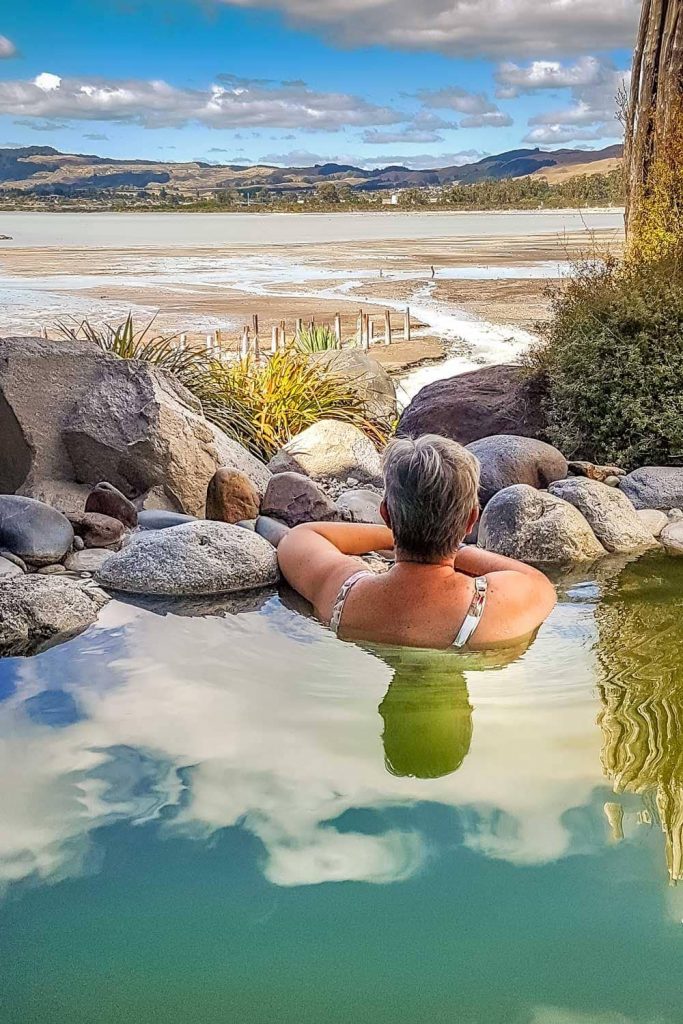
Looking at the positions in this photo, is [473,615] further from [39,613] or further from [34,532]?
[34,532]

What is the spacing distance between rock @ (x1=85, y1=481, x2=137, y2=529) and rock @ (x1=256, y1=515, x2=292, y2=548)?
0.75 meters

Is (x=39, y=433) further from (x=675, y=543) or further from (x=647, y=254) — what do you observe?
(x=647, y=254)

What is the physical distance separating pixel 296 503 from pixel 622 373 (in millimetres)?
2635

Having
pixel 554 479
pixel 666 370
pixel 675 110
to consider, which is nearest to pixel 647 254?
pixel 675 110

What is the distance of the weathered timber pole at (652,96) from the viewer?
857cm

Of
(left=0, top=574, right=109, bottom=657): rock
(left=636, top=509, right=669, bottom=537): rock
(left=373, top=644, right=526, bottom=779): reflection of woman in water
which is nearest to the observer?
(left=373, top=644, right=526, bottom=779): reflection of woman in water

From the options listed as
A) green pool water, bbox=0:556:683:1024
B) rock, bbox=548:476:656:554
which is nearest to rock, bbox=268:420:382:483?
rock, bbox=548:476:656:554

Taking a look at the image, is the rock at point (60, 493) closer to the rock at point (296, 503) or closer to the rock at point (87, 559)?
the rock at point (87, 559)

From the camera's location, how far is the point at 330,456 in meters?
6.85

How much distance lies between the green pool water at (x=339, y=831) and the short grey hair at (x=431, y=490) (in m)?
0.57

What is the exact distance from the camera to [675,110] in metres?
8.50

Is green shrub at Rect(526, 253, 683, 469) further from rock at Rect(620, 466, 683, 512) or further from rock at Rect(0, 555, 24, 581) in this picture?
rock at Rect(0, 555, 24, 581)

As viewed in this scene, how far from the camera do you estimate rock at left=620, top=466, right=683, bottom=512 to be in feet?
19.9

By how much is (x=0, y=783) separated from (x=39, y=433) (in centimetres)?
347
